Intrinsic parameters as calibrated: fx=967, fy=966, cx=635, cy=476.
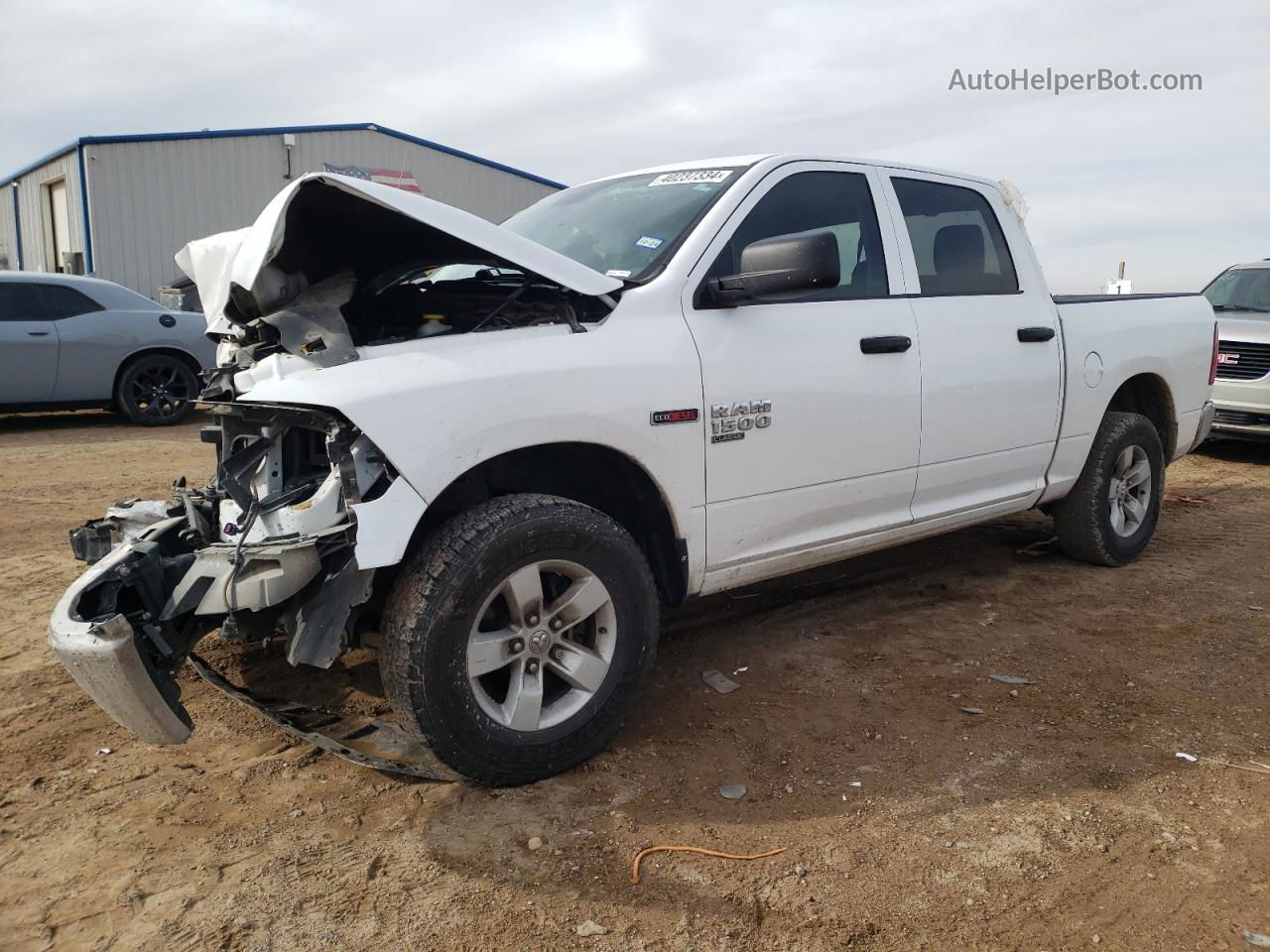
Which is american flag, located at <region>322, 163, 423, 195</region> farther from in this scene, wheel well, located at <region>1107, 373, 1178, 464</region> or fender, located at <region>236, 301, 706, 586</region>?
fender, located at <region>236, 301, 706, 586</region>

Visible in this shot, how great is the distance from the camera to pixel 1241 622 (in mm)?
4539

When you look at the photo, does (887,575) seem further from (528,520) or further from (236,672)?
(236,672)

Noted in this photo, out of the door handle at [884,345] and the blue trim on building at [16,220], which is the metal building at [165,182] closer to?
the blue trim on building at [16,220]

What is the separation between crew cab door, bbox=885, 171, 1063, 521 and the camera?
13.2 feet

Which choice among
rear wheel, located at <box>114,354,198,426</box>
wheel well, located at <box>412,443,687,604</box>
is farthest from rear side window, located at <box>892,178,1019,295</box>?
rear wheel, located at <box>114,354,198,426</box>

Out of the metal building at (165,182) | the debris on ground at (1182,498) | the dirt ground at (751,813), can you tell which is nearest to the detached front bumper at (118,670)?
the dirt ground at (751,813)

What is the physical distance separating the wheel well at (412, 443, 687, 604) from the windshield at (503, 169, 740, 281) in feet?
2.13

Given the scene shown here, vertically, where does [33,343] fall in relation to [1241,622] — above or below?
above

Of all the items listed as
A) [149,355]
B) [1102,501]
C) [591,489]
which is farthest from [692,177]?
[149,355]

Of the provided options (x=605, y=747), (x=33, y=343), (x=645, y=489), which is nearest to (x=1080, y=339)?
(x=645, y=489)

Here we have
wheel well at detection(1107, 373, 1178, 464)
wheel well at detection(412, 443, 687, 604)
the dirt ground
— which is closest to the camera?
the dirt ground

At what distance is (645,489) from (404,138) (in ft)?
62.8

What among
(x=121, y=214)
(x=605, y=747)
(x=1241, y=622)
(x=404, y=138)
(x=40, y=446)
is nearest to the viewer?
(x=605, y=747)

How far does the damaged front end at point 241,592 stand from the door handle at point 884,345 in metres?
1.88
